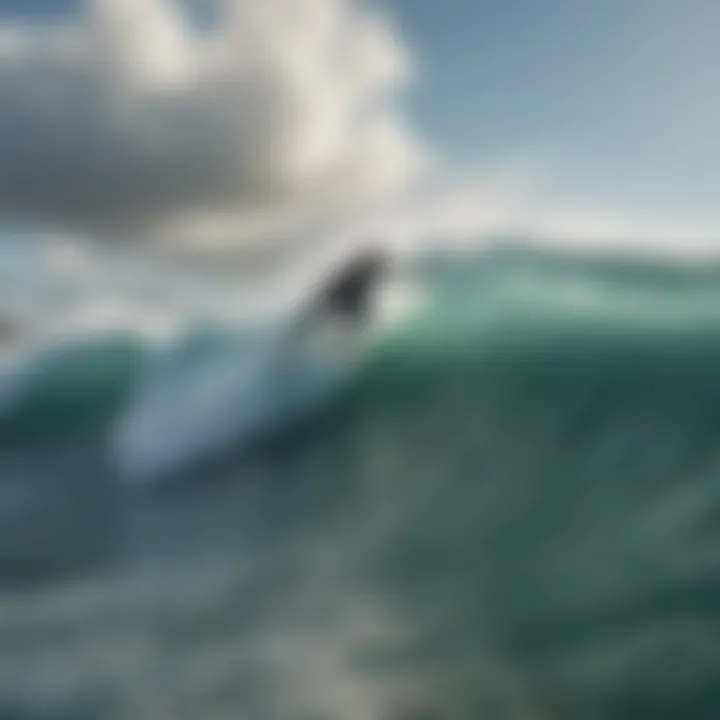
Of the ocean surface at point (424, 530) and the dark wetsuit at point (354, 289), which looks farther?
the dark wetsuit at point (354, 289)

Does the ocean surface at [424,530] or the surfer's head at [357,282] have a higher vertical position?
the surfer's head at [357,282]

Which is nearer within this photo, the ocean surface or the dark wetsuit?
the ocean surface

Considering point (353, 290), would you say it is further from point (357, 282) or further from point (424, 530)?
point (424, 530)

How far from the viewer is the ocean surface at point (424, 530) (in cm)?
259

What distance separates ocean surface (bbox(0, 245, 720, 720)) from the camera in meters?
2.59

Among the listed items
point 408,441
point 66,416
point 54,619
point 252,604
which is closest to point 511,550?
point 408,441

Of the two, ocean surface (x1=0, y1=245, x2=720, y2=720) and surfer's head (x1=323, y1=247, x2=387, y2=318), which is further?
surfer's head (x1=323, y1=247, x2=387, y2=318)

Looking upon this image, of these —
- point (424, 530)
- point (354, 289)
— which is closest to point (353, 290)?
point (354, 289)

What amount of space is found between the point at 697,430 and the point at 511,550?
1124 millimetres

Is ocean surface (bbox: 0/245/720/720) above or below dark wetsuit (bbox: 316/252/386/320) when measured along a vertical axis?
below

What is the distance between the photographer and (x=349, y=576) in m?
3.20

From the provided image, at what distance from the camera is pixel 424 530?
343 cm

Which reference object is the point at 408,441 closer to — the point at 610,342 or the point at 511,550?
the point at 511,550

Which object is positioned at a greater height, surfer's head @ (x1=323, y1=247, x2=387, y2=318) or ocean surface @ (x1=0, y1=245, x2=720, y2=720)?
surfer's head @ (x1=323, y1=247, x2=387, y2=318)
